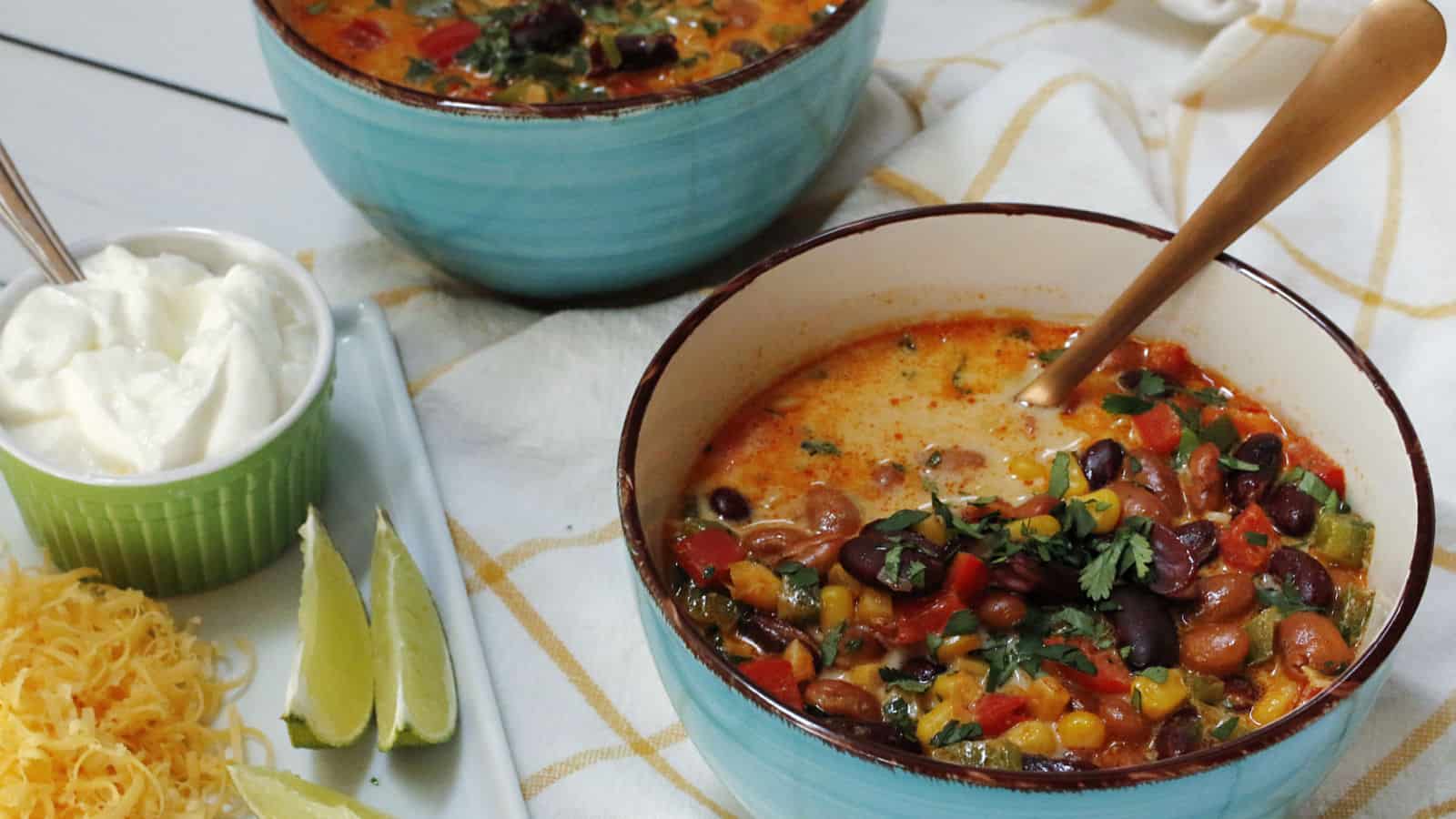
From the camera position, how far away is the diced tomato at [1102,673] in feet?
5.33

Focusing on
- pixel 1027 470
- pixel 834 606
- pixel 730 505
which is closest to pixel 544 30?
pixel 730 505

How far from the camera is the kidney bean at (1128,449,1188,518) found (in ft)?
6.05

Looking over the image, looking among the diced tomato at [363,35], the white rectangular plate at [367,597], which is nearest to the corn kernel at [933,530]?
the white rectangular plate at [367,597]

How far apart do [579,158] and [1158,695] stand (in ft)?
3.70

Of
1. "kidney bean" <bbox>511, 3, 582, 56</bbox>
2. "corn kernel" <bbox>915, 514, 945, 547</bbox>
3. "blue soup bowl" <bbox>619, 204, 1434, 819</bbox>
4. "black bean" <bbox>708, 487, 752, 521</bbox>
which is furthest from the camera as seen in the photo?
"kidney bean" <bbox>511, 3, 582, 56</bbox>

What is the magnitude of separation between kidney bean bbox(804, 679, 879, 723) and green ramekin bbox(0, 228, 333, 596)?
0.84m

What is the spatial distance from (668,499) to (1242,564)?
0.66 m

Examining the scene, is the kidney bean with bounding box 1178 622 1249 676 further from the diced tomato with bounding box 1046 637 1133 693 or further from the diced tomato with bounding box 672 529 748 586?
the diced tomato with bounding box 672 529 748 586

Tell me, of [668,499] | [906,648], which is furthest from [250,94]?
[906,648]

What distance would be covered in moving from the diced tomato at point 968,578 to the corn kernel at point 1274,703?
0.30 meters

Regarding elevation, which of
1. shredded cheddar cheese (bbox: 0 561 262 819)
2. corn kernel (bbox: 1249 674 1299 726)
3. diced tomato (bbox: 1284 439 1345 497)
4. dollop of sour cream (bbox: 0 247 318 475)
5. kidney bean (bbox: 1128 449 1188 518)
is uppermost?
diced tomato (bbox: 1284 439 1345 497)

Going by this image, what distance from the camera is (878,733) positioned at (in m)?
1.54

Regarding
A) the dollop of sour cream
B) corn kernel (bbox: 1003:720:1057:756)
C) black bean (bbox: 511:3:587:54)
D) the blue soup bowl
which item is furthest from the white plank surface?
corn kernel (bbox: 1003:720:1057:756)

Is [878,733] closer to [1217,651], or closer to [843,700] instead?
[843,700]
